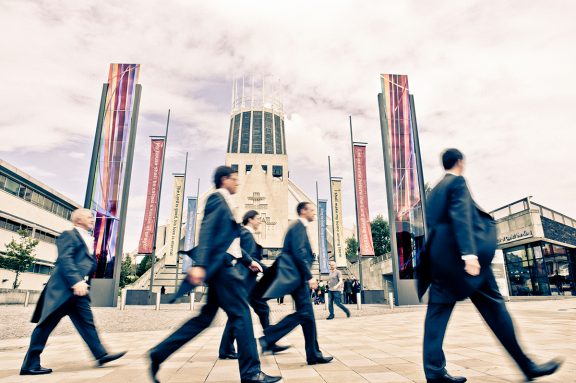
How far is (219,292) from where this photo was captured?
2803 mm

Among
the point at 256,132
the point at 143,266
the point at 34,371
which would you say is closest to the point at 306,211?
the point at 34,371

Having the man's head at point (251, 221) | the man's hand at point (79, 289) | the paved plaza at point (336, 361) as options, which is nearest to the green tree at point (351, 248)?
the paved plaza at point (336, 361)

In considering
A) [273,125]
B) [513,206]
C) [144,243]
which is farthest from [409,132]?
[273,125]

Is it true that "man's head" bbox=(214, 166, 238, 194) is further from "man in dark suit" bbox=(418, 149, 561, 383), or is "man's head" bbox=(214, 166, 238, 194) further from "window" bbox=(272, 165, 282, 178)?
"window" bbox=(272, 165, 282, 178)

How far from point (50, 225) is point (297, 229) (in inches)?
1567

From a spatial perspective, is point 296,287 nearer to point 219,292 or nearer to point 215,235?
point 219,292

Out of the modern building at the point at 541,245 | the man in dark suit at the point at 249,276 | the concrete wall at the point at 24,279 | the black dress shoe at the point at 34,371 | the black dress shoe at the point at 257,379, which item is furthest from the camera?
the concrete wall at the point at 24,279

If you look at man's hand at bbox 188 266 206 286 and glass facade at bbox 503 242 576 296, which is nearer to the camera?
man's hand at bbox 188 266 206 286

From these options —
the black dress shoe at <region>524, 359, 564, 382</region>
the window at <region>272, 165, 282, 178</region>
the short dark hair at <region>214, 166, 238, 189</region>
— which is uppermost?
the window at <region>272, 165, 282, 178</region>

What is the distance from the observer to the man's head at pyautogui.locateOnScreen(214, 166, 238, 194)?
3.12m

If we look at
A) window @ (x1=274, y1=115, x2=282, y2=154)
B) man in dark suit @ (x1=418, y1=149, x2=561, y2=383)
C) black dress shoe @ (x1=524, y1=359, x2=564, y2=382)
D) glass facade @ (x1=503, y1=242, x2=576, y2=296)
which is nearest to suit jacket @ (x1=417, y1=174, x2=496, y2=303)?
man in dark suit @ (x1=418, y1=149, x2=561, y2=383)

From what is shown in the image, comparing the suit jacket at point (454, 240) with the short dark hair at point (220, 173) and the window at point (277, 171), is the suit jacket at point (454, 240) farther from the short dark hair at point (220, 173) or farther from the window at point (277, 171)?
the window at point (277, 171)

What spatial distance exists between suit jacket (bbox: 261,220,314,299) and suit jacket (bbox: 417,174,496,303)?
4.30 feet

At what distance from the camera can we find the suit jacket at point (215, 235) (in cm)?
272
